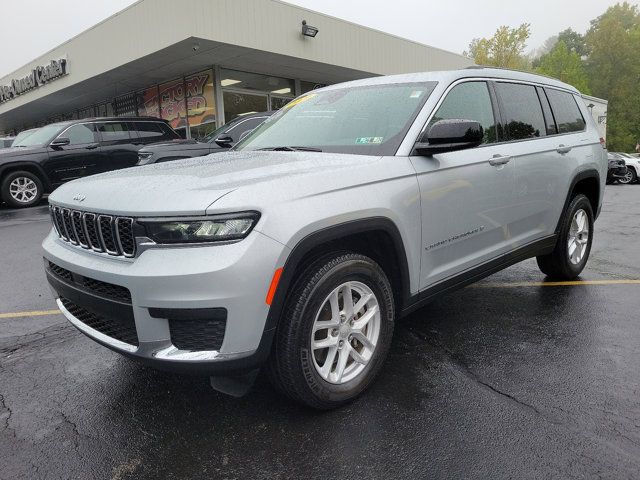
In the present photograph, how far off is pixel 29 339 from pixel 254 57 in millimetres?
13135

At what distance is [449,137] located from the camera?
2756 millimetres

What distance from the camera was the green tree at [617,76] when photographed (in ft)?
142

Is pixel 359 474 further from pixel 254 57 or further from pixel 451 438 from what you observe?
pixel 254 57

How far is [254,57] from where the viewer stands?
15.1 m

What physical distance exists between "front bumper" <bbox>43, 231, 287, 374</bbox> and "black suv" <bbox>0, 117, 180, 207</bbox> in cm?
1005

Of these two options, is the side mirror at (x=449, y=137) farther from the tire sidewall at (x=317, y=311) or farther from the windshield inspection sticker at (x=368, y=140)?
the tire sidewall at (x=317, y=311)

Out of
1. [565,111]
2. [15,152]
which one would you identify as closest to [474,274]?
[565,111]

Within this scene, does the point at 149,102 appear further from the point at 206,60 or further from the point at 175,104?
the point at 206,60

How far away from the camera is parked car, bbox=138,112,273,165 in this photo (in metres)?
8.99

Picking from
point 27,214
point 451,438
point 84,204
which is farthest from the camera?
point 27,214

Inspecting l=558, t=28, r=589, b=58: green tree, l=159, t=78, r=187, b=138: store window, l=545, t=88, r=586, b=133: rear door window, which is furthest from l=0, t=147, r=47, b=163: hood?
l=558, t=28, r=589, b=58: green tree

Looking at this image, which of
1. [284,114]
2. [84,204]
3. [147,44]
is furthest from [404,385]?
[147,44]

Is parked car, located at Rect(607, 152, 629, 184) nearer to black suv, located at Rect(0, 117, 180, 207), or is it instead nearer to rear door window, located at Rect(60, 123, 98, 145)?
black suv, located at Rect(0, 117, 180, 207)

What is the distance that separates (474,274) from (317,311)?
4.86 ft
